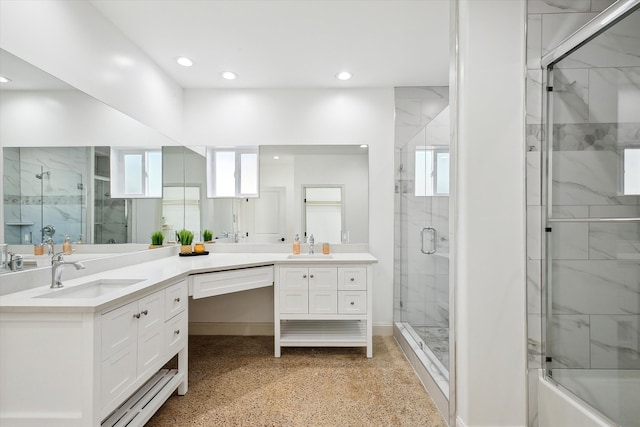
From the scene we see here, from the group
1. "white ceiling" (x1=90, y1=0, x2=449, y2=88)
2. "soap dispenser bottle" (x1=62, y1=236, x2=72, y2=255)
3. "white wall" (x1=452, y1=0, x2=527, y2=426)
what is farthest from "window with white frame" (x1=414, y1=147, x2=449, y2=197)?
"soap dispenser bottle" (x1=62, y1=236, x2=72, y2=255)

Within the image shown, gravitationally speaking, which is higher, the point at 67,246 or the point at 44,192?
the point at 44,192

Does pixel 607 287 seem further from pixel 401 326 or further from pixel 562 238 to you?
pixel 401 326

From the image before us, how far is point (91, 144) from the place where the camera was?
203 centimetres

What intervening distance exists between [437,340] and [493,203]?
1360 millimetres

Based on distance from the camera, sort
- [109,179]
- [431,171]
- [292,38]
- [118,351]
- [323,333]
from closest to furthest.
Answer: [118,351] → [109,179] → [292,38] → [431,171] → [323,333]

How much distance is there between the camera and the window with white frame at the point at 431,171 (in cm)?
234

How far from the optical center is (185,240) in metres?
3.03

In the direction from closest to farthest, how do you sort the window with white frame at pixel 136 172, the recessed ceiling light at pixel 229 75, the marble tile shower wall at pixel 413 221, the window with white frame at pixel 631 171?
1. the window with white frame at pixel 631 171
2. the window with white frame at pixel 136 172
3. the marble tile shower wall at pixel 413 221
4. the recessed ceiling light at pixel 229 75

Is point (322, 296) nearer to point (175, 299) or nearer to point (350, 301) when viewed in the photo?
point (350, 301)

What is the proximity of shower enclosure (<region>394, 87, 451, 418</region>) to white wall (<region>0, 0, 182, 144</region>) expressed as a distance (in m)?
2.30

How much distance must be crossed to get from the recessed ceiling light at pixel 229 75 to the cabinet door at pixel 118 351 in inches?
87.3

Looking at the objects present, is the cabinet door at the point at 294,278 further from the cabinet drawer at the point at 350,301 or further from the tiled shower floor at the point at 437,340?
the tiled shower floor at the point at 437,340


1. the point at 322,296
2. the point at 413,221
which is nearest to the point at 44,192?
the point at 322,296

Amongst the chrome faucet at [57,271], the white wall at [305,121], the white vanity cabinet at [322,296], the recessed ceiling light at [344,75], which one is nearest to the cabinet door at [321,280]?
the white vanity cabinet at [322,296]
